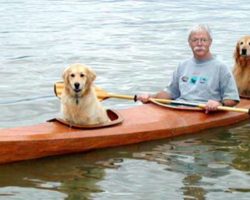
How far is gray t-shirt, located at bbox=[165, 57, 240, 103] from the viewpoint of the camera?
8219 millimetres

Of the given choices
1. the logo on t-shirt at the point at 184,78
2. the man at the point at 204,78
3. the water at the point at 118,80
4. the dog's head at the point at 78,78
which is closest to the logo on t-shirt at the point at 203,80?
the man at the point at 204,78

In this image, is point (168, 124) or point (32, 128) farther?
point (168, 124)

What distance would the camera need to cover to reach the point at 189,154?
7672 mm

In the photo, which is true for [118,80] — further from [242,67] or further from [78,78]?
[78,78]

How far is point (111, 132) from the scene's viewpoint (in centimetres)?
759

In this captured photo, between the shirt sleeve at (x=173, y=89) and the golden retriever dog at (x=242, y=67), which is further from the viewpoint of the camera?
the golden retriever dog at (x=242, y=67)

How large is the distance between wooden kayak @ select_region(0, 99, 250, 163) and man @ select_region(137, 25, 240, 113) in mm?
232

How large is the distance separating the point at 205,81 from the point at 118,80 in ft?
11.7

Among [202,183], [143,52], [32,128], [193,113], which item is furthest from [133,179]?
[143,52]

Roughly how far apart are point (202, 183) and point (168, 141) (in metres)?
1.48

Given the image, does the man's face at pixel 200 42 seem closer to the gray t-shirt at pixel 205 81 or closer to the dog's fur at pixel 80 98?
the gray t-shirt at pixel 205 81

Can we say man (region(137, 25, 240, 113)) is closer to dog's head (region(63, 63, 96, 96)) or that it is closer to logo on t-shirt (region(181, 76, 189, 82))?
logo on t-shirt (region(181, 76, 189, 82))

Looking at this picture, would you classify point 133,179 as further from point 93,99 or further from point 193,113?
point 193,113

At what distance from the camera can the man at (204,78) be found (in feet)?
26.4
